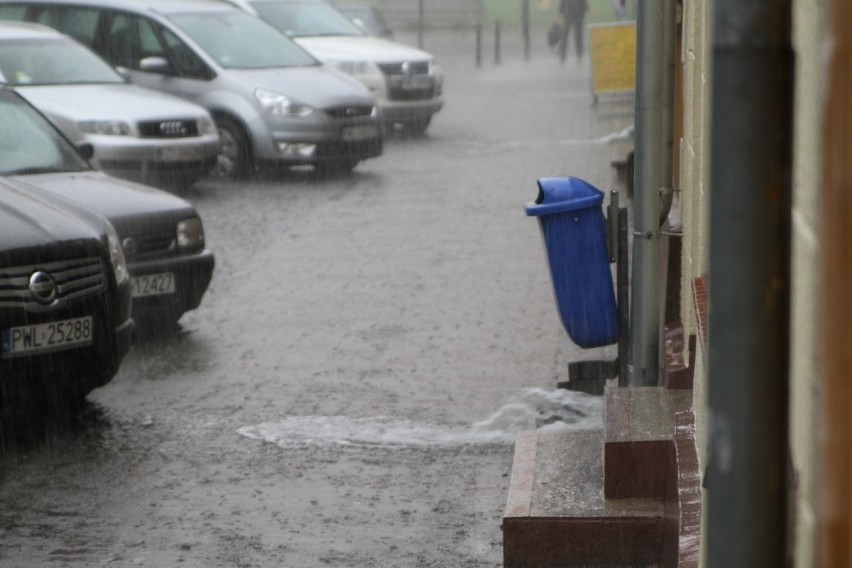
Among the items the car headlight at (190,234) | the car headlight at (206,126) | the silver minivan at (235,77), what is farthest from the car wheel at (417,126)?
the car headlight at (190,234)

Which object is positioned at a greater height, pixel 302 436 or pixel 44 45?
pixel 44 45

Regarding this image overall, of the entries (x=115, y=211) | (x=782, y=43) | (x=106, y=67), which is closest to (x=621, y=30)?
(x=106, y=67)

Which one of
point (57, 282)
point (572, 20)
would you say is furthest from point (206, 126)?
point (572, 20)

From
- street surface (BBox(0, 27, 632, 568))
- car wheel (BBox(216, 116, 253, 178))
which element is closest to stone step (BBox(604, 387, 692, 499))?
street surface (BBox(0, 27, 632, 568))

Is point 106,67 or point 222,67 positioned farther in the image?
point 222,67

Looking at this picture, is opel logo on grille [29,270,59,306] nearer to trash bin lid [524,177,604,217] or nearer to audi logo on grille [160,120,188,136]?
trash bin lid [524,177,604,217]

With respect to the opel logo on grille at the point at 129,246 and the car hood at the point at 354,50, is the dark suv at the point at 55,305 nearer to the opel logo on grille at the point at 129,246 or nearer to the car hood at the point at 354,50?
the opel logo on grille at the point at 129,246

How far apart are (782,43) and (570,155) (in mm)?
15407

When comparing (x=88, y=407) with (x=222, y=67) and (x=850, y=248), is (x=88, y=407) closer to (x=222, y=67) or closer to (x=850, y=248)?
(x=850, y=248)

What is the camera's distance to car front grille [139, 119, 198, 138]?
45.4 ft

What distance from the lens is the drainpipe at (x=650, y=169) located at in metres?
6.02

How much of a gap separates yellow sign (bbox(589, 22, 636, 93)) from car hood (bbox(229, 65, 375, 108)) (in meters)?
3.58

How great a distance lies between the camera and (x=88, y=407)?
730 centimetres

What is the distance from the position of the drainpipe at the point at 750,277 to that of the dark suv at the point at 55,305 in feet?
16.2
